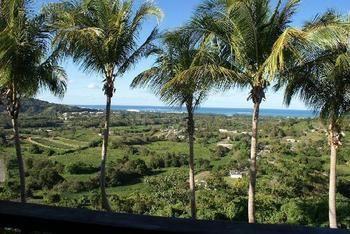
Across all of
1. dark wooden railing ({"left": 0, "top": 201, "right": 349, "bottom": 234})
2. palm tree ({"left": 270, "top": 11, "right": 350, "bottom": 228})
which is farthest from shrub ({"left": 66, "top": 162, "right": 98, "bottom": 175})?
dark wooden railing ({"left": 0, "top": 201, "right": 349, "bottom": 234})

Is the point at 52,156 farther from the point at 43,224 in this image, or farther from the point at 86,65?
the point at 43,224

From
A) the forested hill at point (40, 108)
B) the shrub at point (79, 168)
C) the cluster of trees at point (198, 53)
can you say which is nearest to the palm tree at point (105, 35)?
the cluster of trees at point (198, 53)

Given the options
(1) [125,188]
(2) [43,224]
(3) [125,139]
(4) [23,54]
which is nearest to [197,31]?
(4) [23,54]

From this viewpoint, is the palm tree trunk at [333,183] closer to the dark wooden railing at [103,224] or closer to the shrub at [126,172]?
the dark wooden railing at [103,224]

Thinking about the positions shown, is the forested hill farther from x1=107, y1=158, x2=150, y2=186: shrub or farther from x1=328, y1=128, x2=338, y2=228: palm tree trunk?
x1=328, y1=128, x2=338, y2=228: palm tree trunk

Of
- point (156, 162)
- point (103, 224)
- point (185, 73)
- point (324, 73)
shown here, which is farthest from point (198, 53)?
point (156, 162)

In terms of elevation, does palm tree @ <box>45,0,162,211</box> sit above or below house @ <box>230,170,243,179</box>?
above
